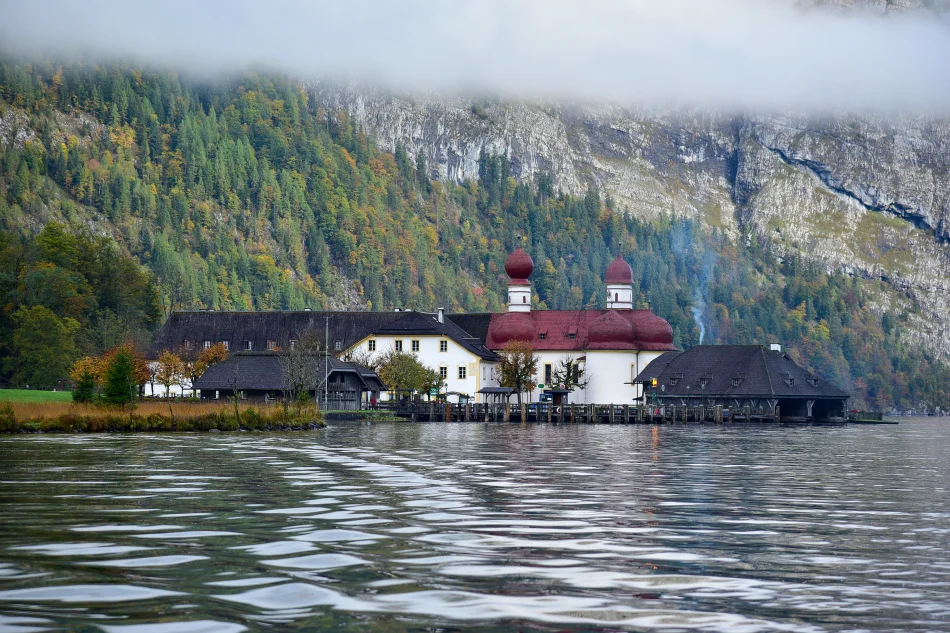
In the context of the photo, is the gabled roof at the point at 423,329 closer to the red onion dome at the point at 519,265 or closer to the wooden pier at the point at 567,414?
the red onion dome at the point at 519,265

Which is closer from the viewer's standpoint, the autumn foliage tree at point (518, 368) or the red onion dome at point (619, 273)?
the autumn foliage tree at point (518, 368)

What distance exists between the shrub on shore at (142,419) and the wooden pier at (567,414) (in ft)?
133

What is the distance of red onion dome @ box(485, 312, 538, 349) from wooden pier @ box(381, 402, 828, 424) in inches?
978

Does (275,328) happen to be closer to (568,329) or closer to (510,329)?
(510,329)

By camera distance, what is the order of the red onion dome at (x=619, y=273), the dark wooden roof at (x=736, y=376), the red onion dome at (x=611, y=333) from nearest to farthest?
the dark wooden roof at (x=736, y=376) → the red onion dome at (x=611, y=333) → the red onion dome at (x=619, y=273)

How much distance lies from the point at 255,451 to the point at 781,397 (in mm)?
82883

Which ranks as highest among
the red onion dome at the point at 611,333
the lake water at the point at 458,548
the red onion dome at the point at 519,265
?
the red onion dome at the point at 519,265

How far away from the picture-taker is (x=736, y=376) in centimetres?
12794

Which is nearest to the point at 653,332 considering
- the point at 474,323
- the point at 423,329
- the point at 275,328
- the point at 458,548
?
the point at 474,323

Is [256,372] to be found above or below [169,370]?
below

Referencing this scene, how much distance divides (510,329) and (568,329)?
19.2 feet

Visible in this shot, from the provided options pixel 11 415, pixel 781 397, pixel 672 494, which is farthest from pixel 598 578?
pixel 781 397

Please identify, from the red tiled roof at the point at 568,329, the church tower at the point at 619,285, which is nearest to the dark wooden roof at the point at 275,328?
the red tiled roof at the point at 568,329

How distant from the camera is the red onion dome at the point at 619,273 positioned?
151m
